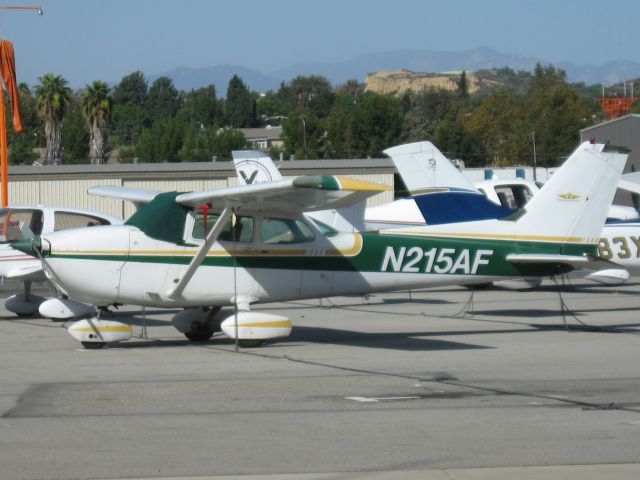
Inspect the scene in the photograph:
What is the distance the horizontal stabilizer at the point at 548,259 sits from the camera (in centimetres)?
1370

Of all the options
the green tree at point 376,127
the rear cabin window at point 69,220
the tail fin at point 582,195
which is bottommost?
the rear cabin window at point 69,220

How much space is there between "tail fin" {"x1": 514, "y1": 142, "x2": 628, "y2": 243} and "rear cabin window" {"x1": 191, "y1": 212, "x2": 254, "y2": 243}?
377cm

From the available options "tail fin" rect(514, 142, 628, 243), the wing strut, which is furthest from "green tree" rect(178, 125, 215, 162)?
the wing strut

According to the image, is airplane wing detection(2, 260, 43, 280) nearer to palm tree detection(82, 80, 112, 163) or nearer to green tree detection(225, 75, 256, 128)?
palm tree detection(82, 80, 112, 163)

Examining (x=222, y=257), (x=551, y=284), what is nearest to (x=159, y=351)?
(x=222, y=257)

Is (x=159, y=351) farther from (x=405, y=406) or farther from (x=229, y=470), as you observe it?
(x=229, y=470)

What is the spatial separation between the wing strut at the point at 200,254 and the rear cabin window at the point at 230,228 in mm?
264

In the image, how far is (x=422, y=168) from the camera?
18484 millimetres

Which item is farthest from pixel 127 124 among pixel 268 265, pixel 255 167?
pixel 268 265

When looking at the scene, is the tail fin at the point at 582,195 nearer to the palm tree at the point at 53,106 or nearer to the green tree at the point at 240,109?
the palm tree at the point at 53,106

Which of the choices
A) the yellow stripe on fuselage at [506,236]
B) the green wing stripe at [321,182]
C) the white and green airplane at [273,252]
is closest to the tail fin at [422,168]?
the white and green airplane at [273,252]

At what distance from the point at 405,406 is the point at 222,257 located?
4.57 metres

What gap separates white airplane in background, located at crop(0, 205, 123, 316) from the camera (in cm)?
1637

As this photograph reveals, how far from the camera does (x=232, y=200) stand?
476 inches
